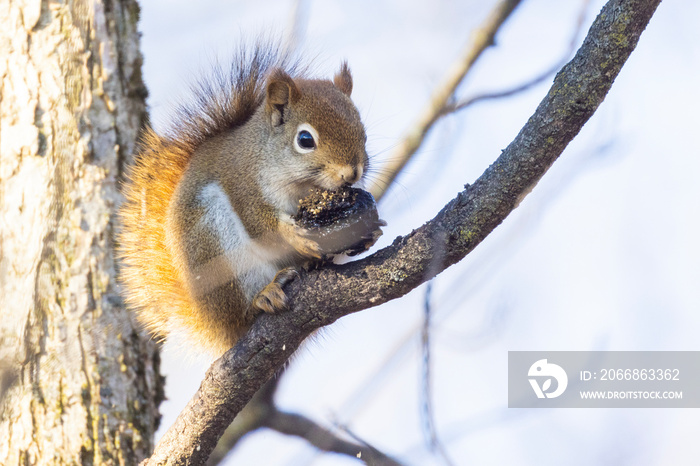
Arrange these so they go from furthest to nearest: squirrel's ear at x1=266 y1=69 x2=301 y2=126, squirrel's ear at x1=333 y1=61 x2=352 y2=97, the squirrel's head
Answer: squirrel's ear at x1=333 y1=61 x2=352 y2=97 → squirrel's ear at x1=266 y1=69 x2=301 y2=126 → the squirrel's head

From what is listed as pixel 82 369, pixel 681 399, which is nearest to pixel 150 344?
pixel 82 369

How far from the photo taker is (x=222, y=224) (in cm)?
233

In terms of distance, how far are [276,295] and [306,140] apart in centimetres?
67

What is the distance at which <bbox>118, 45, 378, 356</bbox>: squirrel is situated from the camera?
231cm

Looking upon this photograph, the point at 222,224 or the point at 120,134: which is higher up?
the point at 120,134

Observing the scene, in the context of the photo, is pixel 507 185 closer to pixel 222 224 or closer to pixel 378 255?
pixel 378 255

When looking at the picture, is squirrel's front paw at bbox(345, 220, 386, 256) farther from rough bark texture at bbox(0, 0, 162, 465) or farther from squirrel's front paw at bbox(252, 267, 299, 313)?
rough bark texture at bbox(0, 0, 162, 465)

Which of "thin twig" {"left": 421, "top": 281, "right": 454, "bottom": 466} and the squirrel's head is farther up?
the squirrel's head

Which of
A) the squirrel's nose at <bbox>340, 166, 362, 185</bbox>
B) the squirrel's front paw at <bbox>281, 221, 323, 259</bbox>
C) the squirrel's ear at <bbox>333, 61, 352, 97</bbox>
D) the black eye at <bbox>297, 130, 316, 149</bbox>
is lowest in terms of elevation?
the squirrel's front paw at <bbox>281, 221, 323, 259</bbox>

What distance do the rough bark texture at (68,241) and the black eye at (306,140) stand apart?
2.90ft

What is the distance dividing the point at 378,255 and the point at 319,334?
2.91 feet

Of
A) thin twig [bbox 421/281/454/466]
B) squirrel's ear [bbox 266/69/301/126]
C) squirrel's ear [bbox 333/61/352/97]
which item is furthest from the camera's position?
squirrel's ear [bbox 333/61/352/97]

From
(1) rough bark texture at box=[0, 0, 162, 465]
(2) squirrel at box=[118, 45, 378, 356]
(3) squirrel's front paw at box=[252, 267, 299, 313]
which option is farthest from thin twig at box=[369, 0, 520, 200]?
(1) rough bark texture at box=[0, 0, 162, 465]

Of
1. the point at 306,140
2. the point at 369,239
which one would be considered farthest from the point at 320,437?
the point at 306,140
